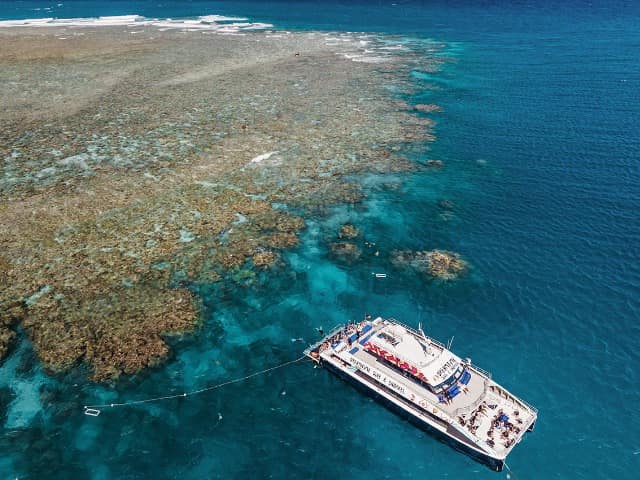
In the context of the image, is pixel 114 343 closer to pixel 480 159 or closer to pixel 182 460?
pixel 182 460

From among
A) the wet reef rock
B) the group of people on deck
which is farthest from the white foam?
the group of people on deck

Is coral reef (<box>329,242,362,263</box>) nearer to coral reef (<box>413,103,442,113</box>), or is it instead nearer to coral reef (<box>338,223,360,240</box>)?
coral reef (<box>338,223,360,240</box>)

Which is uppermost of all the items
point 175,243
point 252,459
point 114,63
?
point 114,63

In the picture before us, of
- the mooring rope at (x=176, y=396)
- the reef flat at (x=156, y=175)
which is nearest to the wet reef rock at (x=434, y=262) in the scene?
the reef flat at (x=156, y=175)

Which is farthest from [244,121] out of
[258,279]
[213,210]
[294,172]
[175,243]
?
[258,279]

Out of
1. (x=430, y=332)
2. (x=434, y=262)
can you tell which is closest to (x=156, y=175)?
(x=434, y=262)

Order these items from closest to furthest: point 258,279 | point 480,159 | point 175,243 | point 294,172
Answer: point 258,279 → point 175,243 → point 294,172 → point 480,159
